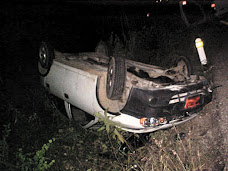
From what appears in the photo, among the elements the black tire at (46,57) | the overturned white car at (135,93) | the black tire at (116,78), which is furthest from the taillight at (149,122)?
the black tire at (46,57)

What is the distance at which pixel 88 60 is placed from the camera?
4.23 metres

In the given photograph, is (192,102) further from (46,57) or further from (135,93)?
(46,57)

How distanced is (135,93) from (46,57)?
7.82 ft

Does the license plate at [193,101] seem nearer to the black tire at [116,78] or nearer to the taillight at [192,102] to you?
the taillight at [192,102]

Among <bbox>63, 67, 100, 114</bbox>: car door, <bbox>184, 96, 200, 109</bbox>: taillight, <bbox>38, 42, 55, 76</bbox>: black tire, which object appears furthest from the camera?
<bbox>38, 42, 55, 76</bbox>: black tire

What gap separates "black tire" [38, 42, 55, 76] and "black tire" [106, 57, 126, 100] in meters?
1.84

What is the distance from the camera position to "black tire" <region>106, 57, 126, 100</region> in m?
2.68

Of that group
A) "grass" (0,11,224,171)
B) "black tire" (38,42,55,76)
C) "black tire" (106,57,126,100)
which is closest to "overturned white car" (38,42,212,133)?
"black tire" (106,57,126,100)

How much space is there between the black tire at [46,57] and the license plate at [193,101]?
9.36ft

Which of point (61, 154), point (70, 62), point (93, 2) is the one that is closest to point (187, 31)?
point (93, 2)

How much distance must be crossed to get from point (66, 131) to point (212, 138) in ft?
9.09

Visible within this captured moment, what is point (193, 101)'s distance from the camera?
9.36 ft

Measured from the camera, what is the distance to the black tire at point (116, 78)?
8.79 feet

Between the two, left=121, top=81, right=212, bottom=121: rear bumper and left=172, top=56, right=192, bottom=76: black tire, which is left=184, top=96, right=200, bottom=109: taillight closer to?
left=121, top=81, right=212, bottom=121: rear bumper
